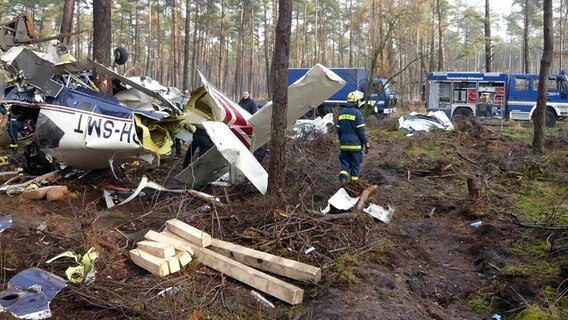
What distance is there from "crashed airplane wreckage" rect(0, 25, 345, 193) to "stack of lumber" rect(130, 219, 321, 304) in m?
1.75

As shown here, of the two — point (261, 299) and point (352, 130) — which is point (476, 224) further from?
point (261, 299)

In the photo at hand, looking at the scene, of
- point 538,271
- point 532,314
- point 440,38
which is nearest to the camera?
point 532,314

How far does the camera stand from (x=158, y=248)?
15.4 feet

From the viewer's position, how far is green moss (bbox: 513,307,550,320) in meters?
3.73

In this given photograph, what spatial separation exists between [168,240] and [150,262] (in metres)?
0.55

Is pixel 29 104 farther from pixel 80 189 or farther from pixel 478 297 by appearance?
pixel 478 297

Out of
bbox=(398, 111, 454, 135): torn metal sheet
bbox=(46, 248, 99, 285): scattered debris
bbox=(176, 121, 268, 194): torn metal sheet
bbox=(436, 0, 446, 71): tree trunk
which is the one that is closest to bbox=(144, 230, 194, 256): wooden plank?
bbox=(46, 248, 99, 285): scattered debris

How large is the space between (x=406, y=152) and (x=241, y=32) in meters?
29.9

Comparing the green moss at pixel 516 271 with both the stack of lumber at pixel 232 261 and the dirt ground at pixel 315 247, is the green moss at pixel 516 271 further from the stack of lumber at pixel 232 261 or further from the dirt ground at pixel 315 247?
the stack of lumber at pixel 232 261

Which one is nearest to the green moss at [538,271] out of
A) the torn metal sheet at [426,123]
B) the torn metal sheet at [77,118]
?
the torn metal sheet at [77,118]

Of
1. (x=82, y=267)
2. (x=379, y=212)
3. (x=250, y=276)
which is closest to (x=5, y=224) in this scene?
(x=82, y=267)

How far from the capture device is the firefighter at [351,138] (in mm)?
8041

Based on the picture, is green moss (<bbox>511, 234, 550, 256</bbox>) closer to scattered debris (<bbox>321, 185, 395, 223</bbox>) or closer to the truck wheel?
scattered debris (<bbox>321, 185, 395, 223</bbox>)

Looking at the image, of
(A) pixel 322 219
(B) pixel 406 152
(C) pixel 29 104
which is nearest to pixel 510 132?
(B) pixel 406 152
